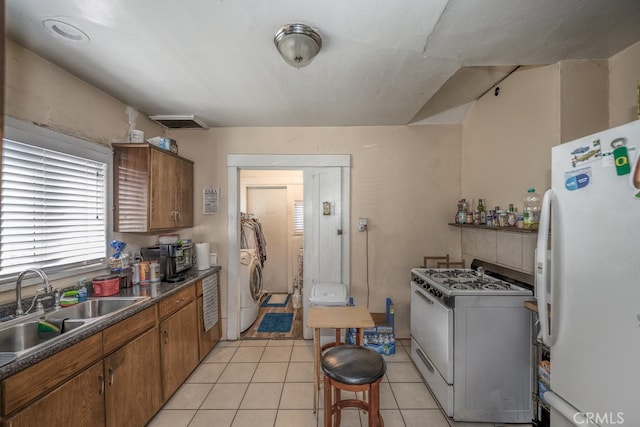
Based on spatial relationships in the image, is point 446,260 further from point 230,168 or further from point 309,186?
point 230,168

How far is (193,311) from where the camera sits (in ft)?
8.16

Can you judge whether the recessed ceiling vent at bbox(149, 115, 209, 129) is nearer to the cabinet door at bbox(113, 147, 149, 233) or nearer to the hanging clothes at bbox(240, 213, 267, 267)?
the cabinet door at bbox(113, 147, 149, 233)

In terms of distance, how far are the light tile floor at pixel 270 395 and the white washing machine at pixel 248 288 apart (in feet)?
1.64

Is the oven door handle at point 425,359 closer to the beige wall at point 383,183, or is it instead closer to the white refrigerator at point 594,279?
the beige wall at point 383,183

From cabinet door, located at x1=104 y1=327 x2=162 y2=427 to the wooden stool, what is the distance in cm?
120

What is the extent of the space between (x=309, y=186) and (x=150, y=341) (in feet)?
6.70

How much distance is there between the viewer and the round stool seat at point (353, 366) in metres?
1.48

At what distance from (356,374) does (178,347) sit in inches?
61.2

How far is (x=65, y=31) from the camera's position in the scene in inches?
59.7

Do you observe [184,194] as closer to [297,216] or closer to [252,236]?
[252,236]

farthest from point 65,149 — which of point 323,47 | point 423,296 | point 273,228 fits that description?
point 273,228

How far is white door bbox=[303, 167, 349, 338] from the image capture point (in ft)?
10.3

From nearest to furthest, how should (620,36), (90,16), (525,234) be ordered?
(90,16)
(620,36)
(525,234)

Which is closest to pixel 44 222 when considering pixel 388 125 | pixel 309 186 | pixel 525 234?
pixel 309 186
